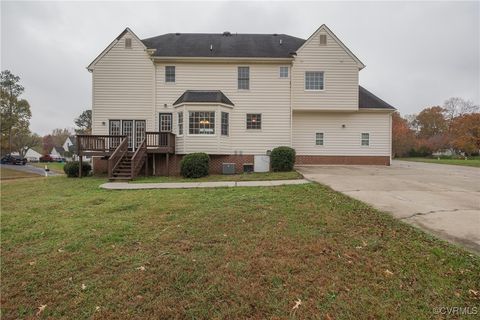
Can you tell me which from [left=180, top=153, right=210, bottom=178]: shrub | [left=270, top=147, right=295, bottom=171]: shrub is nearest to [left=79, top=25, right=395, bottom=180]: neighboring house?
[left=180, top=153, right=210, bottom=178]: shrub

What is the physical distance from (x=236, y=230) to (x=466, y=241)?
3837 millimetres

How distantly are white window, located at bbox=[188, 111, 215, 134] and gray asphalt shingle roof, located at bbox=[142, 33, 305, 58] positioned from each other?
162 inches

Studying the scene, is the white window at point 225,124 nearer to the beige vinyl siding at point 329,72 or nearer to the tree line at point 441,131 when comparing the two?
the beige vinyl siding at point 329,72

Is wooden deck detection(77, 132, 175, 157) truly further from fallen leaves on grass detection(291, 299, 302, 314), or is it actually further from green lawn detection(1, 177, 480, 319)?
fallen leaves on grass detection(291, 299, 302, 314)

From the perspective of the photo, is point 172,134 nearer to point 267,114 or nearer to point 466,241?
point 267,114

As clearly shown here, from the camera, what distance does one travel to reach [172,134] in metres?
15.2

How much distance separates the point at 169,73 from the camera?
16.5 meters

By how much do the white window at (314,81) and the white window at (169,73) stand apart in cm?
864

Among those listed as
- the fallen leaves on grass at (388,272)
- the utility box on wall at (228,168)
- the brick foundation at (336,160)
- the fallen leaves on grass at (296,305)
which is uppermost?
the brick foundation at (336,160)

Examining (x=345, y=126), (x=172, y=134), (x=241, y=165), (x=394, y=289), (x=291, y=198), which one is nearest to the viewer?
(x=394, y=289)

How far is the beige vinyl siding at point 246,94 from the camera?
1638cm

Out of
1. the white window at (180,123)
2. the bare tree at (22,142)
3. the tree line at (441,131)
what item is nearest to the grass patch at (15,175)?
the white window at (180,123)

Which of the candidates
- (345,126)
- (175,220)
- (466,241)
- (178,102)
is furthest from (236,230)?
(345,126)

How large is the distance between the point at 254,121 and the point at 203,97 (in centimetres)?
352
